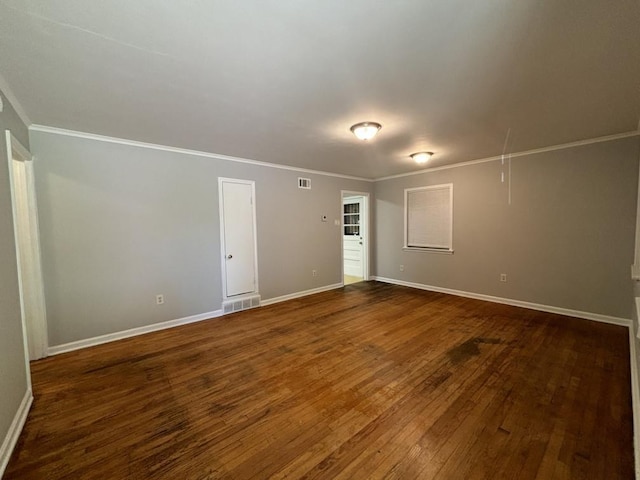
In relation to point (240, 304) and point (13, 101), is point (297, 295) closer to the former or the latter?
point (240, 304)

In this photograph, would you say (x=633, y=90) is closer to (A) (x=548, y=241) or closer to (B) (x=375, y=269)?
(A) (x=548, y=241)

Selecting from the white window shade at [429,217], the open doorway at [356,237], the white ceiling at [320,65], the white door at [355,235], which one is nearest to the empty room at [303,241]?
the white ceiling at [320,65]

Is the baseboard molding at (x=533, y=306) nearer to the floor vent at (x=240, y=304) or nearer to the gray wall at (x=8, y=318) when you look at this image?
the floor vent at (x=240, y=304)

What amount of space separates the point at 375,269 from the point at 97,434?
5600mm

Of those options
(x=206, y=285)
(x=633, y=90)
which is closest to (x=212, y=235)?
(x=206, y=285)

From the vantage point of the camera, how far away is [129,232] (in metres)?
3.38

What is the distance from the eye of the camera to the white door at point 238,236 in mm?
4215

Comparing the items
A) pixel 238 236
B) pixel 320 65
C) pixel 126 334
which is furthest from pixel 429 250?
pixel 126 334

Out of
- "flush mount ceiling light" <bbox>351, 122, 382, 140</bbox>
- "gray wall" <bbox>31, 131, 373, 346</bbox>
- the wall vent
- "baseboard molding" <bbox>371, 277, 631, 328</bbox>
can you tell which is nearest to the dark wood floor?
"baseboard molding" <bbox>371, 277, 631, 328</bbox>

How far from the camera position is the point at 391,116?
105 inches

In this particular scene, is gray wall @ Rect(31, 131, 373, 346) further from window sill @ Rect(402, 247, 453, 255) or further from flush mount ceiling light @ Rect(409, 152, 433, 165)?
window sill @ Rect(402, 247, 453, 255)

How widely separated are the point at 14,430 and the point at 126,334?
1.69 meters

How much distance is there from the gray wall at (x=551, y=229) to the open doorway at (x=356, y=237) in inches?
58.8

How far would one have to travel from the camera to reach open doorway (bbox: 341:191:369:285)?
20.9 feet
